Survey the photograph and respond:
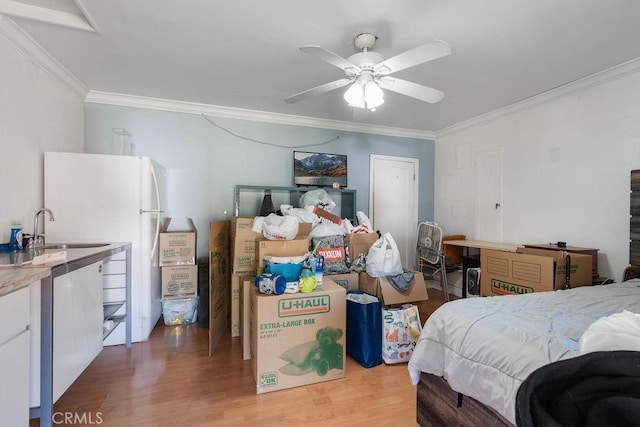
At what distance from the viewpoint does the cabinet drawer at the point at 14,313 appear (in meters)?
1.10

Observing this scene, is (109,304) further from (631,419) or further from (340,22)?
(631,419)

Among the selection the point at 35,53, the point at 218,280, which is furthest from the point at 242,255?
the point at 35,53

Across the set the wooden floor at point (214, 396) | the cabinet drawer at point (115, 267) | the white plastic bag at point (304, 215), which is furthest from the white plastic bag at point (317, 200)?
the cabinet drawer at point (115, 267)

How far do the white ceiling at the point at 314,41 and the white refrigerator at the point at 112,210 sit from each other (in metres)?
0.85

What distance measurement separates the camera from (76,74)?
2633 mm

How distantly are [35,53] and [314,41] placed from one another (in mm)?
2106

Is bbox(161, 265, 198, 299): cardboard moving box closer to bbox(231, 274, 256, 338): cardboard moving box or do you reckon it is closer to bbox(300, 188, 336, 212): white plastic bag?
bbox(231, 274, 256, 338): cardboard moving box

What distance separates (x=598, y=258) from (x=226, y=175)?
387 centimetres

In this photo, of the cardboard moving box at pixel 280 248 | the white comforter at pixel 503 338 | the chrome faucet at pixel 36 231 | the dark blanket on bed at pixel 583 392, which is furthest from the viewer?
the cardboard moving box at pixel 280 248

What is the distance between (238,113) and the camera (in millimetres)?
3537

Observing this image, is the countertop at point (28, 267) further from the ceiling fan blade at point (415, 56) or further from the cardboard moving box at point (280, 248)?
the ceiling fan blade at point (415, 56)

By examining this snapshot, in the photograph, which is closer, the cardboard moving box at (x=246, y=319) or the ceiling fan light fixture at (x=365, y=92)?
the ceiling fan light fixture at (x=365, y=92)

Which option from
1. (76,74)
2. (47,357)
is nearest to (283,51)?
(76,74)

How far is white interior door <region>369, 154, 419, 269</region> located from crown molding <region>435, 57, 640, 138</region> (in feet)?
3.39
